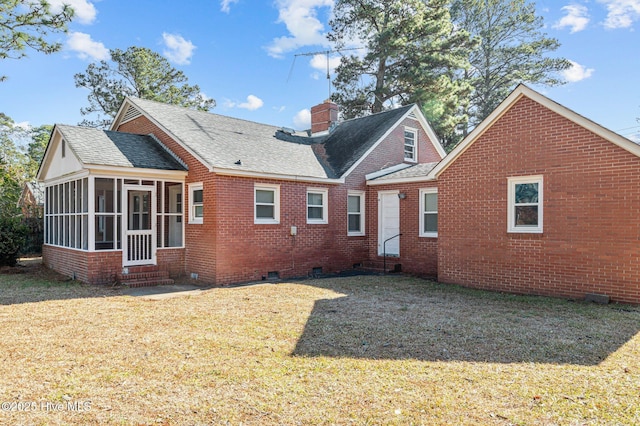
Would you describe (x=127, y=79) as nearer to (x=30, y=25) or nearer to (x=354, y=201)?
(x=30, y=25)

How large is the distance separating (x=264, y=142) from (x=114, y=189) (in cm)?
539

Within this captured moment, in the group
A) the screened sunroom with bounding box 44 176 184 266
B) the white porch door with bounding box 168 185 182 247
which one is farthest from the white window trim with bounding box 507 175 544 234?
the white porch door with bounding box 168 185 182 247

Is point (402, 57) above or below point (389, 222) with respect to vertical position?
above

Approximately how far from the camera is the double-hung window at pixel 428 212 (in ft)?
42.4

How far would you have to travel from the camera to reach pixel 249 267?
11461 mm

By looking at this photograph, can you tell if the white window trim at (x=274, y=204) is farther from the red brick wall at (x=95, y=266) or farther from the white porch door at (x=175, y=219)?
the red brick wall at (x=95, y=266)

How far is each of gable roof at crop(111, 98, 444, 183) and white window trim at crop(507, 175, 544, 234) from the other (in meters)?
5.60

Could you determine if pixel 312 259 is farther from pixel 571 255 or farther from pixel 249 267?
pixel 571 255

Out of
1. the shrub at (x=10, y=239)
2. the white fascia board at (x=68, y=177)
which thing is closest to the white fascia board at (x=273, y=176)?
the white fascia board at (x=68, y=177)

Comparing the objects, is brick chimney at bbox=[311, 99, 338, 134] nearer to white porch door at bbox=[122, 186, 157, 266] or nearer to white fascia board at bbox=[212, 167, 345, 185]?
white fascia board at bbox=[212, 167, 345, 185]

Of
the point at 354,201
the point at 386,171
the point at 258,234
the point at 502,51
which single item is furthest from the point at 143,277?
the point at 502,51

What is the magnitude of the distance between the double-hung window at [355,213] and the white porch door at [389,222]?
66 centimetres

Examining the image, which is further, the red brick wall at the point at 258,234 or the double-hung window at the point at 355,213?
the double-hung window at the point at 355,213

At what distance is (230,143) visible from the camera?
12859 millimetres
